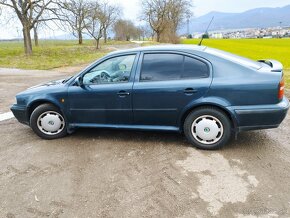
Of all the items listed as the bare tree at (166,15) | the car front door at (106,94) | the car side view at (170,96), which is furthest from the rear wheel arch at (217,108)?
the bare tree at (166,15)

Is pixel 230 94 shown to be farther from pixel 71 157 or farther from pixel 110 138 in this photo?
pixel 71 157

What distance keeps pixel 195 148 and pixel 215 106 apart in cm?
73

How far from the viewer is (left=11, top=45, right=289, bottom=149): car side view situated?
4.27 m

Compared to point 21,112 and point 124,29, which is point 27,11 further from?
point 124,29

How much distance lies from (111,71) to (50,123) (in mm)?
1396

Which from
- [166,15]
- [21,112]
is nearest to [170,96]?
[21,112]

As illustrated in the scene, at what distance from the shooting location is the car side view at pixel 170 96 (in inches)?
168

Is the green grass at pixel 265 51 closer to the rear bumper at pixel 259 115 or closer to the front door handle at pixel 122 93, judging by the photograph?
the rear bumper at pixel 259 115

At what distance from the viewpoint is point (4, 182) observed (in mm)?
3760

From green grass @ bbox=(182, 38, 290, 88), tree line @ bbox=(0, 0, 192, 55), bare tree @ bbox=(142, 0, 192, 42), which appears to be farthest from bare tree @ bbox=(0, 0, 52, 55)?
bare tree @ bbox=(142, 0, 192, 42)

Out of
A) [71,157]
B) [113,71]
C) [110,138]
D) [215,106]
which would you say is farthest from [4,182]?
[215,106]

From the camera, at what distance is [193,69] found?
448 cm

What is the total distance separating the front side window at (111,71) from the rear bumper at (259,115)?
67.7 inches

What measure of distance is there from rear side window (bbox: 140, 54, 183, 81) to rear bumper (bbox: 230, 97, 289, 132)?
3.30 feet
